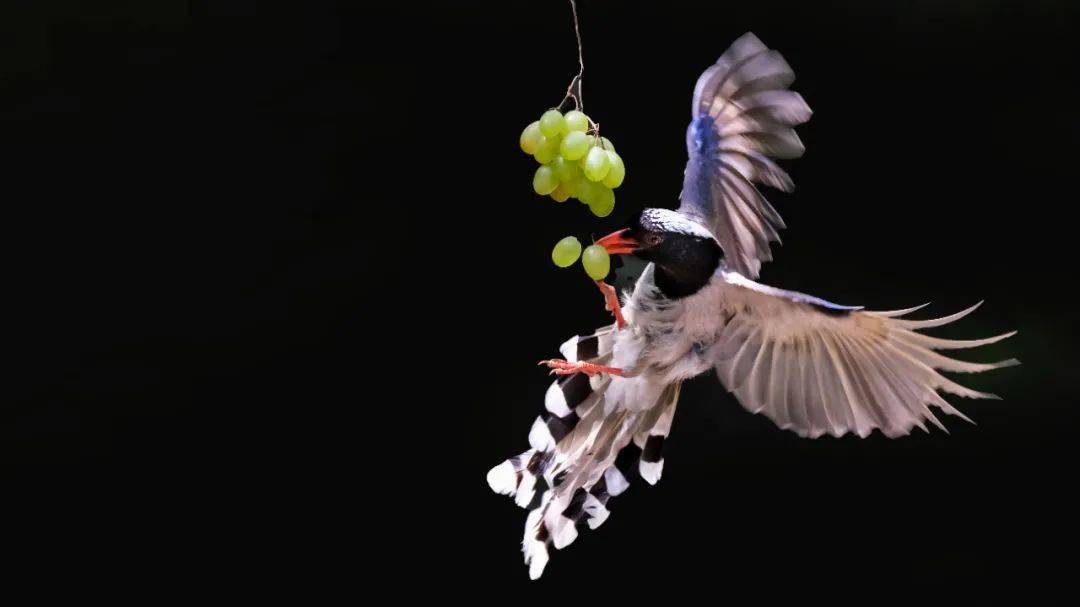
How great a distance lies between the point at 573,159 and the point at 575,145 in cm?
3

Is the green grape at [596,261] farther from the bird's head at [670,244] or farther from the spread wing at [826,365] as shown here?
the spread wing at [826,365]

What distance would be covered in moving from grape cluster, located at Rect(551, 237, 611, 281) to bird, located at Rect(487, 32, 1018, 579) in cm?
4

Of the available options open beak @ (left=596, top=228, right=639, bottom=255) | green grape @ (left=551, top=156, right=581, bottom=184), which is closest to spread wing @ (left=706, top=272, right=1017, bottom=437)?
open beak @ (left=596, top=228, right=639, bottom=255)

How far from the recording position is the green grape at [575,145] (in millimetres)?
1351

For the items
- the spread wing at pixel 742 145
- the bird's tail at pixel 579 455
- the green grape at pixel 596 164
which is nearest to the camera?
the green grape at pixel 596 164

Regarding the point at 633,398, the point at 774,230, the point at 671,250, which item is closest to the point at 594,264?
the point at 671,250

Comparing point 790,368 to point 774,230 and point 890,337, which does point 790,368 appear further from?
point 774,230

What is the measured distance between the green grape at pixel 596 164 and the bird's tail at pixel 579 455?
1.03 feet

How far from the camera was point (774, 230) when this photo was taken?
5.43 feet

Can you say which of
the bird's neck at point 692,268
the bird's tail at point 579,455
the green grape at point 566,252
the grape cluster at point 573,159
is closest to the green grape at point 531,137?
the grape cluster at point 573,159

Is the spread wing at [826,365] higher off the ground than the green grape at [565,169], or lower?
lower

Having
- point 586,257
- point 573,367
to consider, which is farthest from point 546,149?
point 573,367

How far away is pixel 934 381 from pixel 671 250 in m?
0.36

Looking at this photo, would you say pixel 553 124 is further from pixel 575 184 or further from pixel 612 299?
pixel 612 299
